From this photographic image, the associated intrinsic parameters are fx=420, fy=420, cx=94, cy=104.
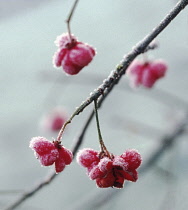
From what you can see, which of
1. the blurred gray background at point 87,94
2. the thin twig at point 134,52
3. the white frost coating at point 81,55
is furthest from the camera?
the blurred gray background at point 87,94

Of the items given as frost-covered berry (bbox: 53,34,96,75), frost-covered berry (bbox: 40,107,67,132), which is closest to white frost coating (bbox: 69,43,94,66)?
frost-covered berry (bbox: 53,34,96,75)

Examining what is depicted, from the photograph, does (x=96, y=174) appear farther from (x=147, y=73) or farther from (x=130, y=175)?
(x=147, y=73)

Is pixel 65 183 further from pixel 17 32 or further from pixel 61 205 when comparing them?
pixel 17 32

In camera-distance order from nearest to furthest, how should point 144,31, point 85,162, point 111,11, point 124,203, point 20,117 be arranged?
1. point 85,162
2. point 124,203
3. point 20,117
4. point 144,31
5. point 111,11

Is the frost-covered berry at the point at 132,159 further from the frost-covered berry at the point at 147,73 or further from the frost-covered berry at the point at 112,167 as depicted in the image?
the frost-covered berry at the point at 147,73

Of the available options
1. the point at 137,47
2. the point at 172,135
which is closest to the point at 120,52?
the point at 172,135

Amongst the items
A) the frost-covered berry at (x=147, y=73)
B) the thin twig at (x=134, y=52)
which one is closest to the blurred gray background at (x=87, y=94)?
the frost-covered berry at (x=147, y=73)

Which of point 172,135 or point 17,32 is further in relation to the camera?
point 17,32
